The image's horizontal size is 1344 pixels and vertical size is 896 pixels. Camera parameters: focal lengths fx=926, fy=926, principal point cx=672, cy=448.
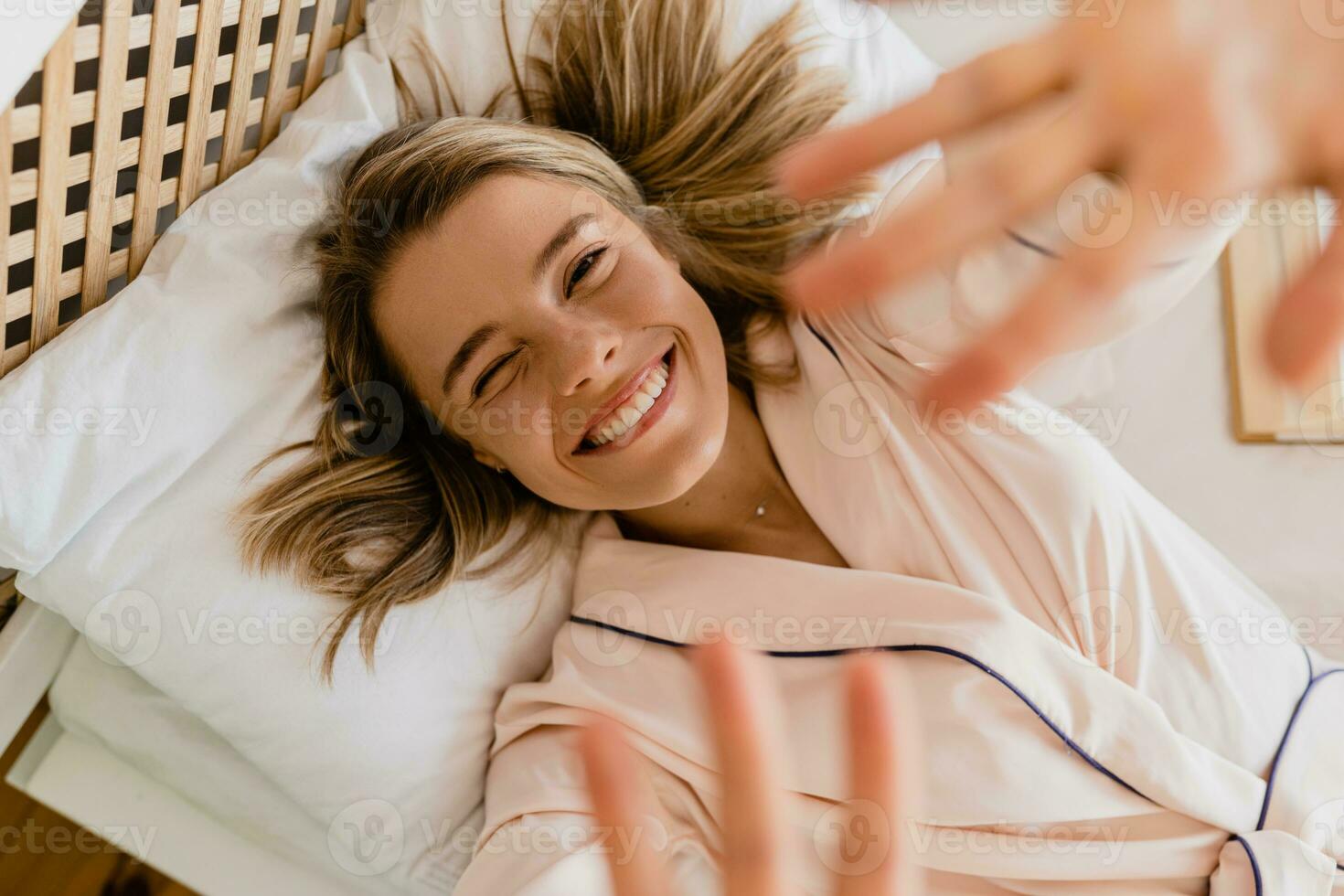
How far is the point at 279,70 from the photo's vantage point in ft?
3.10

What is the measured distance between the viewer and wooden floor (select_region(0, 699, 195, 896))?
127cm

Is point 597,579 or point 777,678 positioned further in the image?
point 597,579

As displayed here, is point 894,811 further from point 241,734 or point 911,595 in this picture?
point 241,734

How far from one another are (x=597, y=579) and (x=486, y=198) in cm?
43

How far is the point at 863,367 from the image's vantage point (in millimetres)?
1027

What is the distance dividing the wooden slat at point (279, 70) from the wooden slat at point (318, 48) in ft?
0.11

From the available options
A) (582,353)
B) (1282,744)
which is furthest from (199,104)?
(1282,744)

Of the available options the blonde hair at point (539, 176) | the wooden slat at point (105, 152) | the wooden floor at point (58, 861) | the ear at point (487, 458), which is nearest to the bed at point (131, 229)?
the wooden slat at point (105, 152)

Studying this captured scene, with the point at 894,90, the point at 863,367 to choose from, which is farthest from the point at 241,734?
the point at 894,90

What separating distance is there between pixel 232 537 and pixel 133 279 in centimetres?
26

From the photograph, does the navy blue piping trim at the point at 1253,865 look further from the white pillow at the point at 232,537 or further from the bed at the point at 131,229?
the bed at the point at 131,229

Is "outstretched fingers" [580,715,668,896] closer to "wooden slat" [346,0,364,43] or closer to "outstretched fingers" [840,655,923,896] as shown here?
"outstretched fingers" [840,655,923,896]

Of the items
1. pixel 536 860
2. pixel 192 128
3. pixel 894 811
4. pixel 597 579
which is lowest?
pixel 536 860

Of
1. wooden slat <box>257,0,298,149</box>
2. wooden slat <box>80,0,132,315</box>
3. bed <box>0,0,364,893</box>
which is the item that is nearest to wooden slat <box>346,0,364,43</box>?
bed <box>0,0,364,893</box>
